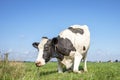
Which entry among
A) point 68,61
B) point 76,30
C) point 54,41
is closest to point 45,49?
point 54,41

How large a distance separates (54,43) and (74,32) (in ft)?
6.14

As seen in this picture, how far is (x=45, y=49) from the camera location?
56.5 feet

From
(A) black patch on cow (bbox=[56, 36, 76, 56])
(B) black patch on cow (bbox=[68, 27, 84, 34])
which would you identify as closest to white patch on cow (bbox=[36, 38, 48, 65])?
(A) black patch on cow (bbox=[56, 36, 76, 56])

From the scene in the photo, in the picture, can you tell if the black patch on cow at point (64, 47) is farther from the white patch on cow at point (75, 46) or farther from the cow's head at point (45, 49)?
the cow's head at point (45, 49)

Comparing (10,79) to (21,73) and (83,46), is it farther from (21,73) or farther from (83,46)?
(83,46)

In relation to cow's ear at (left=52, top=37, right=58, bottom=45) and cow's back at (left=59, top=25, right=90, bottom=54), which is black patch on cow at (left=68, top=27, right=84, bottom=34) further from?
cow's ear at (left=52, top=37, right=58, bottom=45)

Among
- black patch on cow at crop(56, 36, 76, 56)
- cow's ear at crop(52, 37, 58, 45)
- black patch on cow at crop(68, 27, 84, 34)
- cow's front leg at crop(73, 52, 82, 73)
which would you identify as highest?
black patch on cow at crop(68, 27, 84, 34)

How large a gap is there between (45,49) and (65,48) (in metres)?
1.32

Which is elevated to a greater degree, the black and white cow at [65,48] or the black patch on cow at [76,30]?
the black patch on cow at [76,30]

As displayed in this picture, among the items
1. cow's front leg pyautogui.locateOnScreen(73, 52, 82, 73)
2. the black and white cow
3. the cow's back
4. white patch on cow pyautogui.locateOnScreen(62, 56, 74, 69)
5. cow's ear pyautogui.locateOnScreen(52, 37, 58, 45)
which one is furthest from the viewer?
the cow's back

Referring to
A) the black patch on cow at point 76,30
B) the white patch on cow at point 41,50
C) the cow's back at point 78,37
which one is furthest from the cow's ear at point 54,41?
the black patch on cow at point 76,30

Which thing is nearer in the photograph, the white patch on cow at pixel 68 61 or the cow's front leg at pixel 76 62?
the cow's front leg at pixel 76 62

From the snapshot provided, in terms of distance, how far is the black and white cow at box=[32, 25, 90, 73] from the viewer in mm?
17225

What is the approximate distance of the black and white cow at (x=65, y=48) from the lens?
17.2 meters
